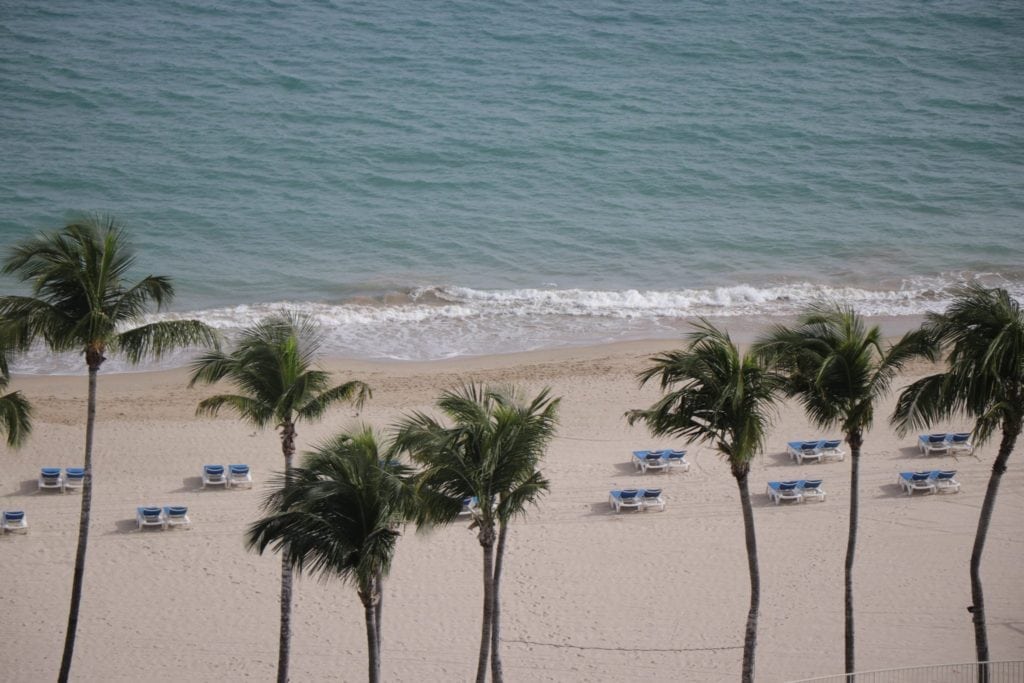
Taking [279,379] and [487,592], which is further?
[279,379]

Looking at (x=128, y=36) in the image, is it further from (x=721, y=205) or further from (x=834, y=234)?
(x=834, y=234)

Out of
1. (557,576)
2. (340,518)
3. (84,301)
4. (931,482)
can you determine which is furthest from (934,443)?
→ (84,301)

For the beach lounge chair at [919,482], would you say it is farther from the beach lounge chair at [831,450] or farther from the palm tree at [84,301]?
the palm tree at [84,301]

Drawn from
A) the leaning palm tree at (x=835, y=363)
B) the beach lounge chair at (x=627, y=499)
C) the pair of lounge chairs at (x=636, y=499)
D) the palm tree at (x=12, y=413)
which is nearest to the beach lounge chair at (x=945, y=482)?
the pair of lounge chairs at (x=636, y=499)

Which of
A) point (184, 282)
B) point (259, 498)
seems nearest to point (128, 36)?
point (184, 282)

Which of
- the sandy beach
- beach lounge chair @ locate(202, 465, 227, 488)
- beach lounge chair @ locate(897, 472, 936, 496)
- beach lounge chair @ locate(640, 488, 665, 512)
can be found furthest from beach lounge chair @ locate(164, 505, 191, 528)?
beach lounge chair @ locate(897, 472, 936, 496)

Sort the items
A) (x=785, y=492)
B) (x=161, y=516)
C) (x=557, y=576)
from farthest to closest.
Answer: (x=785, y=492), (x=161, y=516), (x=557, y=576)

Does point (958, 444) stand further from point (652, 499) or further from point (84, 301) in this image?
point (84, 301)

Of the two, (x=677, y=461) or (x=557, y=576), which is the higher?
(x=677, y=461)
